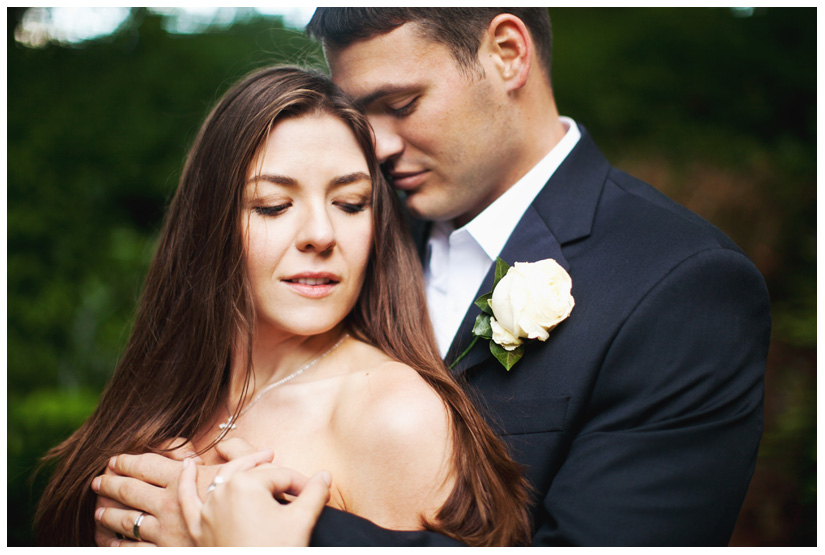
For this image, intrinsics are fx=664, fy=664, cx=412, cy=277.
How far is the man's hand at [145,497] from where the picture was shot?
6.64 feet

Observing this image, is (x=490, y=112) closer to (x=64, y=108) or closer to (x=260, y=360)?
(x=260, y=360)

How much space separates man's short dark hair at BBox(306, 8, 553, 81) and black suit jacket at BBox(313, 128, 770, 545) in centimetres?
94

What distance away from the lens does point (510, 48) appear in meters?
2.73

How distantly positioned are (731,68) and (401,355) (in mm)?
5419

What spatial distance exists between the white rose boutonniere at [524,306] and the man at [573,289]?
3.2 inches

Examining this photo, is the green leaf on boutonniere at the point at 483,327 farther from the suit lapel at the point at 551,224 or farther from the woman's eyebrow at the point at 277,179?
the woman's eyebrow at the point at 277,179

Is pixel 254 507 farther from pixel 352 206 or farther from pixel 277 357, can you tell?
pixel 352 206

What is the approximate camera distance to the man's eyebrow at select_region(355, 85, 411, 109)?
2.59 m

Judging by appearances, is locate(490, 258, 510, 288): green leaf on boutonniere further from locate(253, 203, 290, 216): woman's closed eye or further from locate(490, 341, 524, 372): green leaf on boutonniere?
locate(253, 203, 290, 216): woman's closed eye

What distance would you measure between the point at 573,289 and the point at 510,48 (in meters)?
1.10

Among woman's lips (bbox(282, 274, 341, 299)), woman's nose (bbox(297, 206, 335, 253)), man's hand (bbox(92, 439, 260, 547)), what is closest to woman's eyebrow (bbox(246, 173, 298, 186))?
woman's nose (bbox(297, 206, 335, 253))

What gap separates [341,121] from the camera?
233 centimetres

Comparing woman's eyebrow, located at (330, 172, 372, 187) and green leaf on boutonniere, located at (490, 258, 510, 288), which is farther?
green leaf on boutonniere, located at (490, 258, 510, 288)

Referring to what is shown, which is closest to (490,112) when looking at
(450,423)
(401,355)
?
(401,355)
